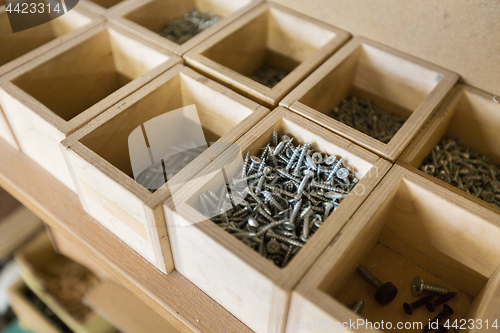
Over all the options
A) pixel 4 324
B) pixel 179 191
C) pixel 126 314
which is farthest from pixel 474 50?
pixel 4 324

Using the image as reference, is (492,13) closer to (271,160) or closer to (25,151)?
(271,160)

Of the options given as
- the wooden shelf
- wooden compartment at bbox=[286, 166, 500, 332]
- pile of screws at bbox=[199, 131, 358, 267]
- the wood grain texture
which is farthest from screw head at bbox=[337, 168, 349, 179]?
the wood grain texture

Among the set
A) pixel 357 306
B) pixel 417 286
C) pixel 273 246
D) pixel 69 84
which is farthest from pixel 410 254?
pixel 69 84

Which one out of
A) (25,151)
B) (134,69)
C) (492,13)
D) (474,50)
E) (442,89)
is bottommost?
(25,151)

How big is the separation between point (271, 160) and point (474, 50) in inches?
32.4

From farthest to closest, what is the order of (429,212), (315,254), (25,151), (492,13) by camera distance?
(25,151)
(492,13)
(429,212)
(315,254)

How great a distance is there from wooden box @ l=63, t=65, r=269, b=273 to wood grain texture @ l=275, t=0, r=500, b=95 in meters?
0.64

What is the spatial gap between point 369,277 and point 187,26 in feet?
4.42

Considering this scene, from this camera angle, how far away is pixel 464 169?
1.28 meters

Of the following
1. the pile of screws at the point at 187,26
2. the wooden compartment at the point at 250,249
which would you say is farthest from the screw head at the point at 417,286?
the pile of screws at the point at 187,26

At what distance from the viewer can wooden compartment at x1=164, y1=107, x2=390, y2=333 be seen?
804 millimetres

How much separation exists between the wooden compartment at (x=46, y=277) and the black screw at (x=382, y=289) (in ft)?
2.55

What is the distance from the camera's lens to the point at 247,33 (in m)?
1.58

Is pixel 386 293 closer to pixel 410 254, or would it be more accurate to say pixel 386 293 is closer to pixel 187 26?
pixel 410 254
